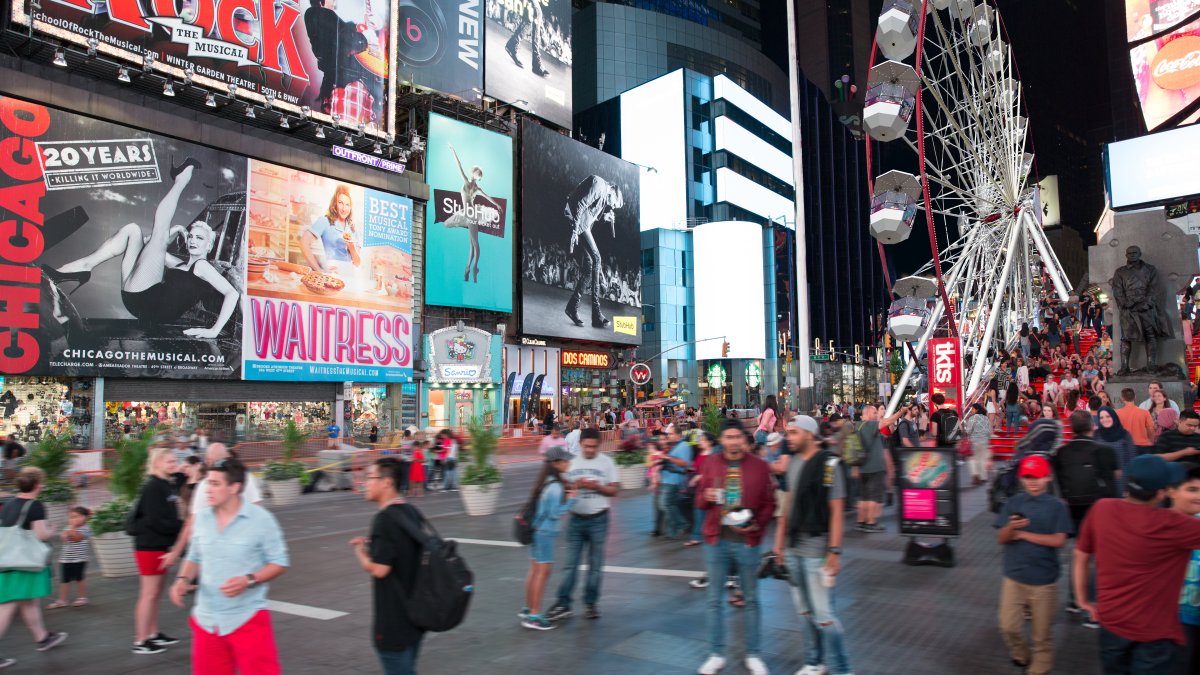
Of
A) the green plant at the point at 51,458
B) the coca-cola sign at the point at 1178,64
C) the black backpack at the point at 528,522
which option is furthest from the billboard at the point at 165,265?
the coca-cola sign at the point at 1178,64

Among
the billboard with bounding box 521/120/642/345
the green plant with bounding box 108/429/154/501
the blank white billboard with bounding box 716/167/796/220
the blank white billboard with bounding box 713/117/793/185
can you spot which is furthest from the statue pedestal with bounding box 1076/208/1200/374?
the blank white billboard with bounding box 713/117/793/185

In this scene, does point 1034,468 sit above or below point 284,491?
above

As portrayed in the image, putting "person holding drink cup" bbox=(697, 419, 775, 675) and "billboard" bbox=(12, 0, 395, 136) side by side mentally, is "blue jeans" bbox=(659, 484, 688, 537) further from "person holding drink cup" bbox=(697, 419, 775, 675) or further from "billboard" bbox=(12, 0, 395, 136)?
"billboard" bbox=(12, 0, 395, 136)

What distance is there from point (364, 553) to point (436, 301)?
41813 millimetres

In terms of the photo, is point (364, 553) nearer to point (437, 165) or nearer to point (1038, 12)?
point (437, 165)

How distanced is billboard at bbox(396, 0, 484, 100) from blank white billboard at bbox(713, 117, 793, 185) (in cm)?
3314

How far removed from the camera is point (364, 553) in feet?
14.0

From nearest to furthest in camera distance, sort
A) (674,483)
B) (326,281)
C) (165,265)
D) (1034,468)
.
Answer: (1034,468)
(674,483)
(165,265)
(326,281)

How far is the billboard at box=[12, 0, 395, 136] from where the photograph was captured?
100 ft

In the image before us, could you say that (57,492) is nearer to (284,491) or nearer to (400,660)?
(284,491)

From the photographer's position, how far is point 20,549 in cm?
595

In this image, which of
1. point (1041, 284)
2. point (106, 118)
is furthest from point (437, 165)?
point (1041, 284)

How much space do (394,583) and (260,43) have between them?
37.1 metres

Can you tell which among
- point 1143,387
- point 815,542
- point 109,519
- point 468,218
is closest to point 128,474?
point 109,519
